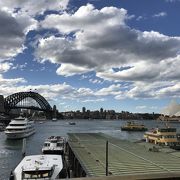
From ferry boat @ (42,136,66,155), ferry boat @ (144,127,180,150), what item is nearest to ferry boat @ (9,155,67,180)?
ferry boat @ (42,136,66,155)

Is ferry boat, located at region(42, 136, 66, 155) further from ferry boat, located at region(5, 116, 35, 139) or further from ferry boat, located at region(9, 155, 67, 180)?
ferry boat, located at region(5, 116, 35, 139)

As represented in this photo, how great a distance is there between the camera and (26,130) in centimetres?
13838

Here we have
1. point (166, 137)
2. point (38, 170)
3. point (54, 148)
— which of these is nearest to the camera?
point (38, 170)

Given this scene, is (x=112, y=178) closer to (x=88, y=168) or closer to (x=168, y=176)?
(x=168, y=176)

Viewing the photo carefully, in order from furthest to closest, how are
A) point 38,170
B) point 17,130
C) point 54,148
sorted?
1. point 17,130
2. point 54,148
3. point 38,170

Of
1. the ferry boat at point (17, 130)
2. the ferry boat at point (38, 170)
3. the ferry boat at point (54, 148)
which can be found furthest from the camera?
the ferry boat at point (17, 130)

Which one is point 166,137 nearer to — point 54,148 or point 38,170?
point 54,148

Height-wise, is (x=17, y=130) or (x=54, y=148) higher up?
(x=17, y=130)

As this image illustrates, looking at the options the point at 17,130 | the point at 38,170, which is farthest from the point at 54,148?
the point at 17,130

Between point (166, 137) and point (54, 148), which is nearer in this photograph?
point (54, 148)

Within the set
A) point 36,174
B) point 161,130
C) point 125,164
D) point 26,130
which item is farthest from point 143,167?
point 26,130

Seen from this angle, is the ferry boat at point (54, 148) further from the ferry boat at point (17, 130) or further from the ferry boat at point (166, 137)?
the ferry boat at point (17, 130)

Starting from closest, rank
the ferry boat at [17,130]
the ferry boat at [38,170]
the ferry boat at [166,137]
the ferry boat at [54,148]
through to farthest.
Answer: the ferry boat at [38,170] < the ferry boat at [54,148] < the ferry boat at [166,137] < the ferry boat at [17,130]

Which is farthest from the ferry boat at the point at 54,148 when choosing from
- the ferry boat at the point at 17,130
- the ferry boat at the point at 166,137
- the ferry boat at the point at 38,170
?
the ferry boat at the point at 17,130
